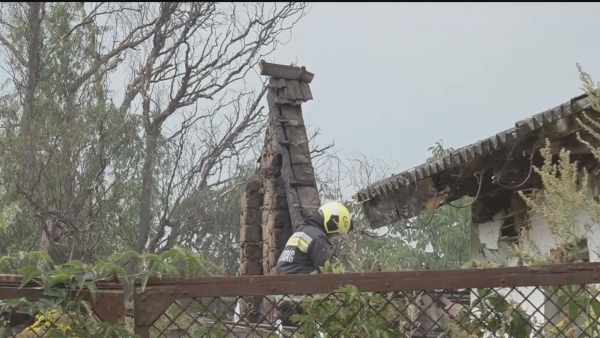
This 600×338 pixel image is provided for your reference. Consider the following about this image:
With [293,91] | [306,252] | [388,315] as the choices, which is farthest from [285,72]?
[388,315]

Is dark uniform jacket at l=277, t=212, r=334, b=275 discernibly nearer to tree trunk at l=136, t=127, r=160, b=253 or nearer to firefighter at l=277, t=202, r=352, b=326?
firefighter at l=277, t=202, r=352, b=326

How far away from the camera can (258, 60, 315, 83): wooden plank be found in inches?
385

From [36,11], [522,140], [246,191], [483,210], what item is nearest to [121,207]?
[36,11]

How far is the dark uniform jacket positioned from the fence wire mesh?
354cm

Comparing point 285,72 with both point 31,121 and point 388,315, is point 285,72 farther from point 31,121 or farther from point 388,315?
point 31,121

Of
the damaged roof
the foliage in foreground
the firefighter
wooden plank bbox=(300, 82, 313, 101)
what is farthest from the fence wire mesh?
wooden plank bbox=(300, 82, 313, 101)

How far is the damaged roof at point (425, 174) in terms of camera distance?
6.09 meters

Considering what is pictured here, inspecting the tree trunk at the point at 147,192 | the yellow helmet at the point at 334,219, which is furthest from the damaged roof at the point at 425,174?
the tree trunk at the point at 147,192

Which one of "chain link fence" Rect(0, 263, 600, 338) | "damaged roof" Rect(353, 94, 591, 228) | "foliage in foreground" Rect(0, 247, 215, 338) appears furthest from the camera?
"damaged roof" Rect(353, 94, 591, 228)

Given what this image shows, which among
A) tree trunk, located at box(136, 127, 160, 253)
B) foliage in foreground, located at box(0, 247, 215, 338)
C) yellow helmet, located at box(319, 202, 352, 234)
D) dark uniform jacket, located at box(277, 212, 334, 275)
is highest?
tree trunk, located at box(136, 127, 160, 253)

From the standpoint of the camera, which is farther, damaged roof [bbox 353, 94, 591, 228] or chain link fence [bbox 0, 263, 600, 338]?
damaged roof [bbox 353, 94, 591, 228]

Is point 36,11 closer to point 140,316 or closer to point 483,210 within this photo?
point 483,210

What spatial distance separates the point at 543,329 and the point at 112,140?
1551 centimetres

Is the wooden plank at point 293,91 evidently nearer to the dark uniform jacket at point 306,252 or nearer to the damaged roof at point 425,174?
the damaged roof at point 425,174
